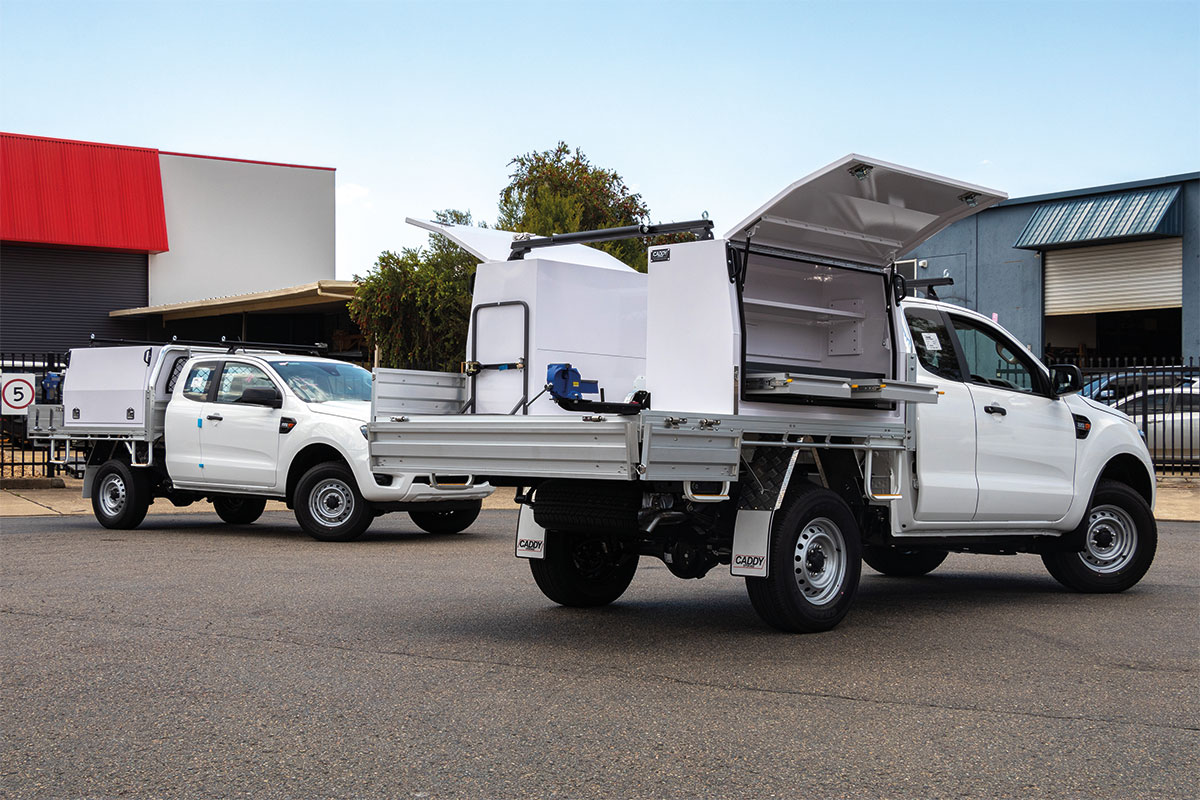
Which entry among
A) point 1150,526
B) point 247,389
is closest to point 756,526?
point 1150,526

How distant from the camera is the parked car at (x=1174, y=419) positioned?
67.9 ft

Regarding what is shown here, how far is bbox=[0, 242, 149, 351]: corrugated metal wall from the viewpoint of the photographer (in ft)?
123

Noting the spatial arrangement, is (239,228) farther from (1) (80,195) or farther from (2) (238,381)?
(2) (238,381)

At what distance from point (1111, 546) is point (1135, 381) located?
12.7m

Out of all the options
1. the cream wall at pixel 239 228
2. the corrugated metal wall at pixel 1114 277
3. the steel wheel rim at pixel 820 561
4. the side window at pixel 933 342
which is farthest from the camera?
the cream wall at pixel 239 228

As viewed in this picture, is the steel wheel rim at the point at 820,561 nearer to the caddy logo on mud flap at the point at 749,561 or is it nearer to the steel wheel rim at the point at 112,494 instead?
the caddy logo on mud flap at the point at 749,561

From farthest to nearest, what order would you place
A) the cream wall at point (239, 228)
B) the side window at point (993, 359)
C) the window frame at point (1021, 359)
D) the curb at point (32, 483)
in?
the cream wall at point (239, 228) < the curb at point (32, 483) < the window frame at point (1021, 359) < the side window at point (993, 359)

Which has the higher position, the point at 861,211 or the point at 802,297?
the point at 861,211

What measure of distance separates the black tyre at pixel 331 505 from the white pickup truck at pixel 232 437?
0.01m

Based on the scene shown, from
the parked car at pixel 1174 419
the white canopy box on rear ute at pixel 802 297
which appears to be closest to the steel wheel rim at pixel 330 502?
the white canopy box on rear ute at pixel 802 297

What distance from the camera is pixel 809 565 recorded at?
25.1 ft

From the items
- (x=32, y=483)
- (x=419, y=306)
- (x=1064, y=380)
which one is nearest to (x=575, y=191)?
(x=419, y=306)

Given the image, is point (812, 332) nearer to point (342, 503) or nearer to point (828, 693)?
point (828, 693)

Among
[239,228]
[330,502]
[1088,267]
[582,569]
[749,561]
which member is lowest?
[582,569]
